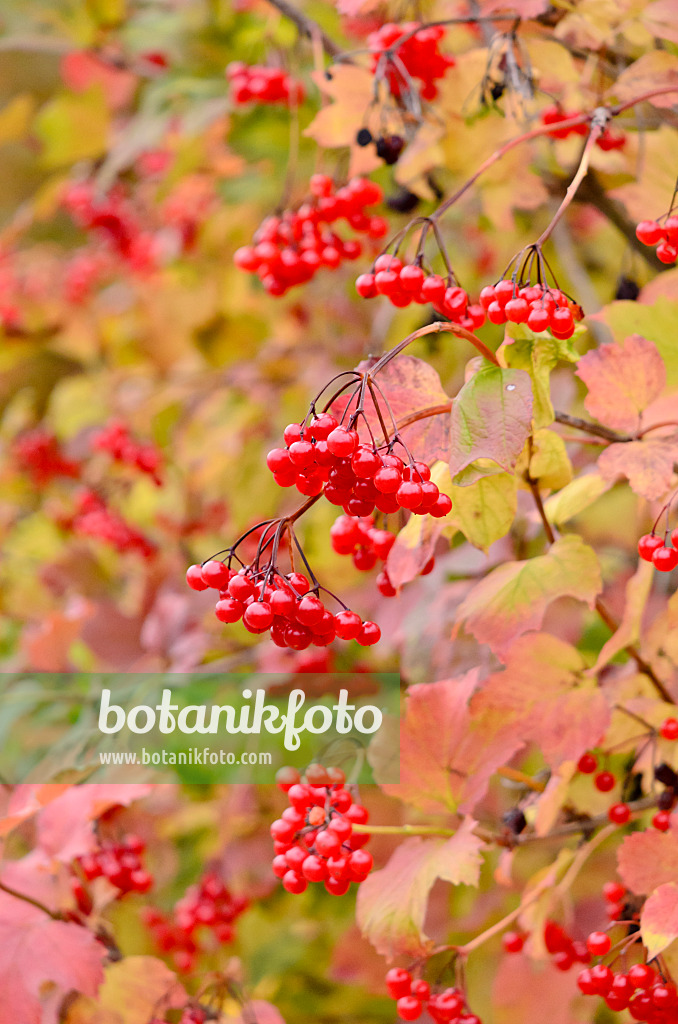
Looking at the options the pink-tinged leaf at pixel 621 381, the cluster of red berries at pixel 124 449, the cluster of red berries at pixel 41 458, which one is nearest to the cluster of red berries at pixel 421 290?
the pink-tinged leaf at pixel 621 381

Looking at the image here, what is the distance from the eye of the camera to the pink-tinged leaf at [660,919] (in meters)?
0.62

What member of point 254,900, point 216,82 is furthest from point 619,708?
point 216,82

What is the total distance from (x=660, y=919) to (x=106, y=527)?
135cm

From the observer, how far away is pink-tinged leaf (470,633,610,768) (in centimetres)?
77

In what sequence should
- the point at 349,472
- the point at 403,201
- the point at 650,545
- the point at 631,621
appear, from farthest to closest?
the point at 403,201 < the point at 631,621 < the point at 650,545 < the point at 349,472

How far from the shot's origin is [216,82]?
1.53 m

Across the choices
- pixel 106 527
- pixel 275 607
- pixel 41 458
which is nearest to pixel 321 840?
pixel 275 607

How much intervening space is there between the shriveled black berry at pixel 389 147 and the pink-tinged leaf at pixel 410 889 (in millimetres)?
739

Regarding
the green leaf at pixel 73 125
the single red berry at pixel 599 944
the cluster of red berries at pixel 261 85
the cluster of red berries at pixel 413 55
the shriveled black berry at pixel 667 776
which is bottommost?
the single red berry at pixel 599 944

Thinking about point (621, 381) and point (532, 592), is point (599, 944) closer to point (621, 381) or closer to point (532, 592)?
point (532, 592)

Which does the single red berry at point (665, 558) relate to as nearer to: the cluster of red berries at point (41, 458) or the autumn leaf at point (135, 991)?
the autumn leaf at point (135, 991)

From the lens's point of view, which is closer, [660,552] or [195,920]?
[660,552]

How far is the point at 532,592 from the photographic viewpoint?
730 millimetres

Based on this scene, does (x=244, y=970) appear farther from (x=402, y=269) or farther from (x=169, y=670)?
A: (x=402, y=269)
